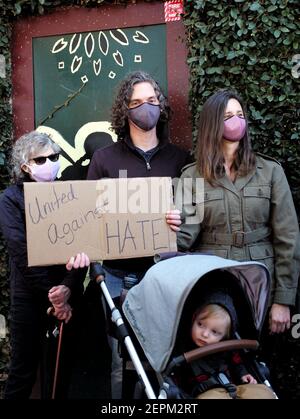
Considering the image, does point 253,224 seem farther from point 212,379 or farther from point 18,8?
point 18,8

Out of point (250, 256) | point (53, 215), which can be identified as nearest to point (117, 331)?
point (53, 215)

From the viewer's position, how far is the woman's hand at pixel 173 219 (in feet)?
10.6

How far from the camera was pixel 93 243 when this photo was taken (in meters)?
3.19

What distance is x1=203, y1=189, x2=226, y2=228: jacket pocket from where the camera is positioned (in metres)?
3.45

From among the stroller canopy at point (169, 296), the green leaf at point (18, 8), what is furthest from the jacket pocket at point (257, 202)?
the green leaf at point (18, 8)

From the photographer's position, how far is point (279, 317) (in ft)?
11.3

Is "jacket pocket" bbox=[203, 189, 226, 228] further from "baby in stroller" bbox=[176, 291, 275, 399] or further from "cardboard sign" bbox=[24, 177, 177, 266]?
"baby in stroller" bbox=[176, 291, 275, 399]

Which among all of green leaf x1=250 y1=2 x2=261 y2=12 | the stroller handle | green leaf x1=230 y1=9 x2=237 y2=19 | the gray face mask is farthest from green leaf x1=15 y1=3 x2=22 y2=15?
the stroller handle

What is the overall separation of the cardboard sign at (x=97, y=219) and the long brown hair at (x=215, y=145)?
15.0 inches

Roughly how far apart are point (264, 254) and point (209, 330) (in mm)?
837

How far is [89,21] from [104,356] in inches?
111

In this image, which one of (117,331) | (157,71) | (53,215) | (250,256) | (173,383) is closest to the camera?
(173,383)

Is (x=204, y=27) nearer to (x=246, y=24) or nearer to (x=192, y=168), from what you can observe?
(x=246, y=24)

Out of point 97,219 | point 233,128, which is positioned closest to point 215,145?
point 233,128
